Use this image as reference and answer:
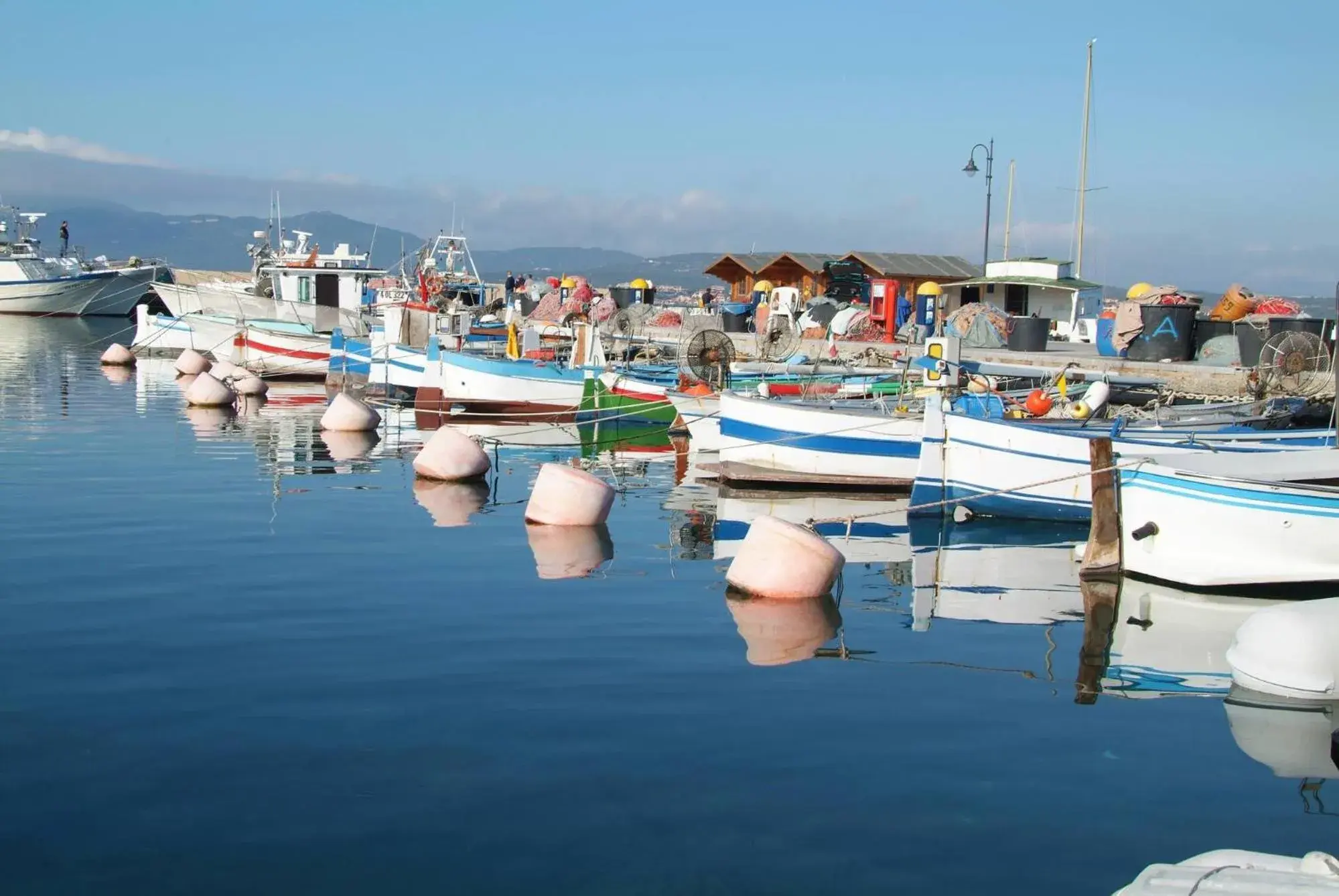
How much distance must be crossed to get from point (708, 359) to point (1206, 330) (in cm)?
1136

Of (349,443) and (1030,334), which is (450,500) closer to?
(349,443)

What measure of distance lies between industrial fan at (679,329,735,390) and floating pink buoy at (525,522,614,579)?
299 inches

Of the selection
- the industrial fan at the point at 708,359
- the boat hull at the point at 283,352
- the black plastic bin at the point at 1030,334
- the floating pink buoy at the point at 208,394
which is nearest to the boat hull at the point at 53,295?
the boat hull at the point at 283,352

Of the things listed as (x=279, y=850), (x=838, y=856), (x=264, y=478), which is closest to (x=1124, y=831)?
(x=838, y=856)

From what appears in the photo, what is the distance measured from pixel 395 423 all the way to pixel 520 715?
20063 mm

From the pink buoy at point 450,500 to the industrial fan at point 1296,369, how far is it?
39.3 feet

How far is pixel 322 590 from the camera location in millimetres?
12523

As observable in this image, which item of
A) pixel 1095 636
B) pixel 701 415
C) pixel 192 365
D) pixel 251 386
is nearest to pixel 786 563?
pixel 1095 636

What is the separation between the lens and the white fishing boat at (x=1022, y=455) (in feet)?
54.4

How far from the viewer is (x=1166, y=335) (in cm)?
2797

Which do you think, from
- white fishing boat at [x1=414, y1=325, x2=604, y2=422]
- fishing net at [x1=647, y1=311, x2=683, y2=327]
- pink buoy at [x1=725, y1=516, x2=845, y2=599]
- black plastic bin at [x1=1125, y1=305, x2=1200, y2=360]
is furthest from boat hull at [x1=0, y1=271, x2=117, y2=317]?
pink buoy at [x1=725, y1=516, x2=845, y2=599]

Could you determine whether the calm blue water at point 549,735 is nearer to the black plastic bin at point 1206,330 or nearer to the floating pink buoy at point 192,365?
the black plastic bin at point 1206,330

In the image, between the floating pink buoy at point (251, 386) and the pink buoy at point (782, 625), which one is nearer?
the pink buoy at point (782, 625)

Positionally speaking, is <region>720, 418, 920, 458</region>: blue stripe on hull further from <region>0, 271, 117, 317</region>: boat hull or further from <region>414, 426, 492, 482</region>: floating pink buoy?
<region>0, 271, 117, 317</region>: boat hull
